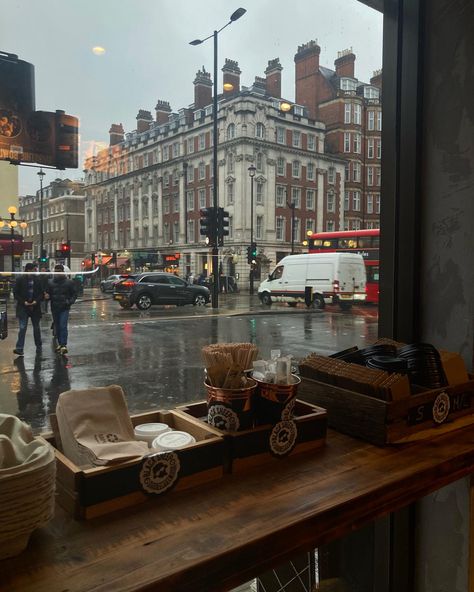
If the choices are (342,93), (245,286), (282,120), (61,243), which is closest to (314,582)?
(245,286)

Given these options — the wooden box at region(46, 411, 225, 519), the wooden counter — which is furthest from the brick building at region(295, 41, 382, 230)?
the wooden box at region(46, 411, 225, 519)

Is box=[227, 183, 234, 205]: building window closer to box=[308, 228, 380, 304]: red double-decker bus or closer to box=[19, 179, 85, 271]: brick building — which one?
box=[308, 228, 380, 304]: red double-decker bus

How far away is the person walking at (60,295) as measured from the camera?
1.38 m

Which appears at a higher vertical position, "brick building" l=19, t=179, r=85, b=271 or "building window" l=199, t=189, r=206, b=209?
"building window" l=199, t=189, r=206, b=209

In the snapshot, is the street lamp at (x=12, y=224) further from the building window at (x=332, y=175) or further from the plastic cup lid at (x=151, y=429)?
the building window at (x=332, y=175)

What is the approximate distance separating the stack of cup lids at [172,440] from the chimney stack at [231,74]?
3.91 ft

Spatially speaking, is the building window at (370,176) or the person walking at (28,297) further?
the building window at (370,176)

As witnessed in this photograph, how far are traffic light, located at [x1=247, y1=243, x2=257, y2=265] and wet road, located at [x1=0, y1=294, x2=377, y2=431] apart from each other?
242mm

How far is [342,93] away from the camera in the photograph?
1.93 metres

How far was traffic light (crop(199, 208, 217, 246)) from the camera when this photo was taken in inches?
68.9

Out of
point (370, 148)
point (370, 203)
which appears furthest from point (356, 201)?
point (370, 148)

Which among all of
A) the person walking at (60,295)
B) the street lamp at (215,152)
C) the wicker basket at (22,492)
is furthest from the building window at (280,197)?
the wicker basket at (22,492)

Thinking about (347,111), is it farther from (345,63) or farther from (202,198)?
(202,198)

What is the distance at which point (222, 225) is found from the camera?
5.86 feet
